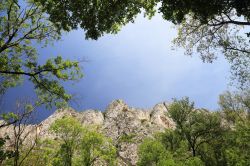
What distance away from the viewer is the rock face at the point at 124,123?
Result: 4080 inches

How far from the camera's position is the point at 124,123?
120438 millimetres

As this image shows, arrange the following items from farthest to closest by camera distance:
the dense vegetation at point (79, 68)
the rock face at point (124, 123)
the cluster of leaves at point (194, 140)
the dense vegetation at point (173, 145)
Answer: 1. the rock face at point (124, 123)
2. the cluster of leaves at point (194, 140)
3. the dense vegetation at point (173, 145)
4. the dense vegetation at point (79, 68)

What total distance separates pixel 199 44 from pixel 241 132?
31068 mm

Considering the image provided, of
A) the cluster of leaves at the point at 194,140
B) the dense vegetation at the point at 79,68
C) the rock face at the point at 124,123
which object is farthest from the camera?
the rock face at the point at 124,123

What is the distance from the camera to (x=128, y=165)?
92.1m

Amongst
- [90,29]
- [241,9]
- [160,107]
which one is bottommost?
[241,9]

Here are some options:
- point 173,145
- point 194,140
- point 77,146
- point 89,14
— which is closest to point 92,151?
point 77,146

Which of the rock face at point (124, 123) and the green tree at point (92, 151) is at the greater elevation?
the rock face at point (124, 123)

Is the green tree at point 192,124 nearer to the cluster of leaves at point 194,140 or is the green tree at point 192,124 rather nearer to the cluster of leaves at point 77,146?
the cluster of leaves at point 194,140

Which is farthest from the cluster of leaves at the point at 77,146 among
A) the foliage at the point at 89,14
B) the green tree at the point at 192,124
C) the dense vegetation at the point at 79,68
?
the foliage at the point at 89,14

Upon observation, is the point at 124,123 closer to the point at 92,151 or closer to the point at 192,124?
the point at 192,124

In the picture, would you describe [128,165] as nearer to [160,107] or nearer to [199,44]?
[160,107]

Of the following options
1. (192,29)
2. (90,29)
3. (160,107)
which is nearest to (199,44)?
(192,29)

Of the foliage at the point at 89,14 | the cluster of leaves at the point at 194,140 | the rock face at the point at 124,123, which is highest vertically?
the rock face at the point at 124,123
